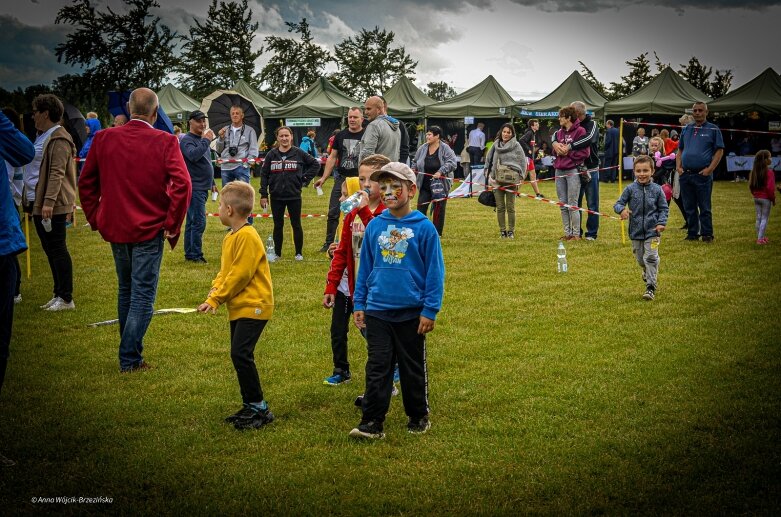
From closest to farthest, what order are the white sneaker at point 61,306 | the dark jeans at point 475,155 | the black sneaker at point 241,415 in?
the black sneaker at point 241,415
the white sneaker at point 61,306
the dark jeans at point 475,155

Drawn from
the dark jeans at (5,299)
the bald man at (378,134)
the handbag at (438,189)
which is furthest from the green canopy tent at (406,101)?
the dark jeans at (5,299)

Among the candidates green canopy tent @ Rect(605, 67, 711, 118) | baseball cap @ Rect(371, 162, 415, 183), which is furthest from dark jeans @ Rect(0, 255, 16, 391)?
green canopy tent @ Rect(605, 67, 711, 118)

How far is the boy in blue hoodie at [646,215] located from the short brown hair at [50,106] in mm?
6548

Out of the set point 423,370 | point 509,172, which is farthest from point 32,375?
point 509,172

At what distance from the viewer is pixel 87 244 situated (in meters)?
15.1

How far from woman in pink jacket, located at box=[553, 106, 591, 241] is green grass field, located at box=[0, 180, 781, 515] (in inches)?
161

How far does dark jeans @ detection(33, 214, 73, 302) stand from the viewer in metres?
8.98

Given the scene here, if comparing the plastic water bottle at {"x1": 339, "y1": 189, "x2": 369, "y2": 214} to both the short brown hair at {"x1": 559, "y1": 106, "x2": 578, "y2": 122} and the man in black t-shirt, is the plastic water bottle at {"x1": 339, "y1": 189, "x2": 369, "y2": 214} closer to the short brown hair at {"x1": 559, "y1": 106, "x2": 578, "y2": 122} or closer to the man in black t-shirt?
the man in black t-shirt

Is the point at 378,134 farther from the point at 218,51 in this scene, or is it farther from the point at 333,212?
the point at 218,51

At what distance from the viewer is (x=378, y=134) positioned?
37.0 ft

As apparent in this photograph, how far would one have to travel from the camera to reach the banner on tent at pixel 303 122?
3494cm

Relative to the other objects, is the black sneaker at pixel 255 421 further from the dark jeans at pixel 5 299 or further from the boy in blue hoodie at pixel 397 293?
the dark jeans at pixel 5 299

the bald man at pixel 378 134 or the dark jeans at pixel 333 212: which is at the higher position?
the bald man at pixel 378 134

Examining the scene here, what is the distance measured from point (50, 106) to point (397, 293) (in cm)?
496
